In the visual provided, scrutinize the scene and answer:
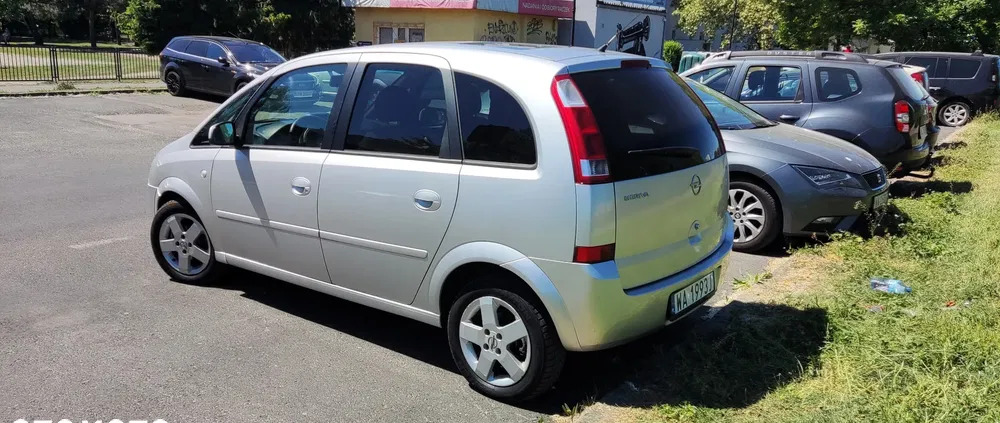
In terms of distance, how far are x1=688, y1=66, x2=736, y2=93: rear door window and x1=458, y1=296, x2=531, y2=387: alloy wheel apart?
6.31 meters

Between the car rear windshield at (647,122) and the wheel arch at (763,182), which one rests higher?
the car rear windshield at (647,122)

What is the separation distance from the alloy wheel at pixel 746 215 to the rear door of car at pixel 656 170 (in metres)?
2.40

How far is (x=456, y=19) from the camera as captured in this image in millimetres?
36469

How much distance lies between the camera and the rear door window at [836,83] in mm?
8820

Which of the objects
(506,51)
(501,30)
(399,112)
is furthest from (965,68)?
(501,30)

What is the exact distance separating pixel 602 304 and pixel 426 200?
102 cm

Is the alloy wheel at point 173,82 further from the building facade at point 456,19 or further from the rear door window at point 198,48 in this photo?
the building facade at point 456,19

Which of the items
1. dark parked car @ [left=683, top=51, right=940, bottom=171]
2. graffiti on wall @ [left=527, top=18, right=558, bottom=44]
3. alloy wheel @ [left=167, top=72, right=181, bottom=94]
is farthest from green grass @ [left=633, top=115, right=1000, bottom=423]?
graffiti on wall @ [left=527, top=18, right=558, bottom=44]

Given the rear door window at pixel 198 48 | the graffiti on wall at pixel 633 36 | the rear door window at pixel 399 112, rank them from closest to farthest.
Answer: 1. the rear door window at pixel 399 112
2. the rear door window at pixel 198 48
3. the graffiti on wall at pixel 633 36

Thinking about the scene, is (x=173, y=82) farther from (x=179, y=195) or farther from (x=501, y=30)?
(x=501, y=30)

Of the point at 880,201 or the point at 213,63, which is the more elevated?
the point at 213,63

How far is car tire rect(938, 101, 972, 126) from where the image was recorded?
18427mm

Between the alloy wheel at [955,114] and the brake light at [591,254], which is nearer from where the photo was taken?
the brake light at [591,254]

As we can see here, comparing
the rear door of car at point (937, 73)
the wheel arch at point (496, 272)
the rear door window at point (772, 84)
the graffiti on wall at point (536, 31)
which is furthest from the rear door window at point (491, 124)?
the graffiti on wall at point (536, 31)
